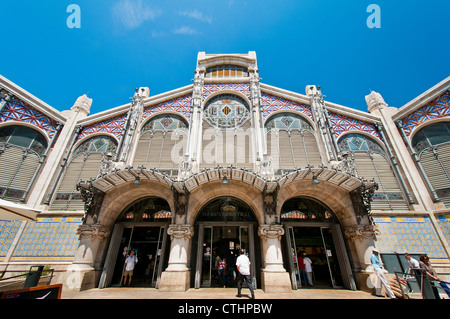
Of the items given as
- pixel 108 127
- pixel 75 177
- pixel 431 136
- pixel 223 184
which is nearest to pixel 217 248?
pixel 223 184

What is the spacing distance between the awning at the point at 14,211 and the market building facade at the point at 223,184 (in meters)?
2.54

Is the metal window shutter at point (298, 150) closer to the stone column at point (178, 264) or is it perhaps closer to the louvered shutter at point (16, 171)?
the stone column at point (178, 264)

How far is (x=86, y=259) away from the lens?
9750 millimetres

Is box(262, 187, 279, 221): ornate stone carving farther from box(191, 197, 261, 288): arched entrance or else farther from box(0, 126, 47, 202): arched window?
box(0, 126, 47, 202): arched window

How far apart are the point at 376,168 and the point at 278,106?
24.3 feet

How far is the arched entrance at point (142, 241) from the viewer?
35.4 feet

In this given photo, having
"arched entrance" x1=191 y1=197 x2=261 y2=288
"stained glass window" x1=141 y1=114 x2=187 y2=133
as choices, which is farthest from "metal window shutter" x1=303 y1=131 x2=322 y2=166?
"stained glass window" x1=141 y1=114 x2=187 y2=133

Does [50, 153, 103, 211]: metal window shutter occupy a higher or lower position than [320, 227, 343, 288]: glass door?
higher

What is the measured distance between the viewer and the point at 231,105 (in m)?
15.1

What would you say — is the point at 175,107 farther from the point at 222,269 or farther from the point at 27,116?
the point at 222,269

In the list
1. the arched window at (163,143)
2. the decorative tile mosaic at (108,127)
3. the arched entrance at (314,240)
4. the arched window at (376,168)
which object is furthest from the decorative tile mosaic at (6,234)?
the arched window at (376,168)

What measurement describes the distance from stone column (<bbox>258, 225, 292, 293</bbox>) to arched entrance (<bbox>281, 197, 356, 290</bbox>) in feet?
5.18

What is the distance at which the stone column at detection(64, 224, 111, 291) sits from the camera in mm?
9039
